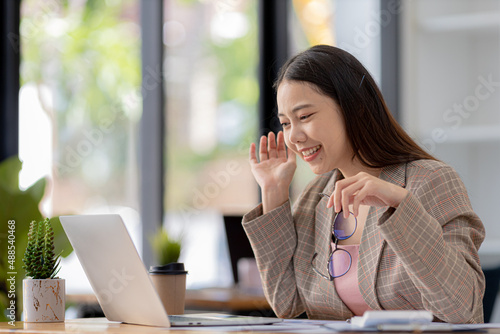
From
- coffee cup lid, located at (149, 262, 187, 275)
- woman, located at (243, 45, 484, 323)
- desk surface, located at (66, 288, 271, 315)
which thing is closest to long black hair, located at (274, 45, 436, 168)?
woman, located at (243, 45, 484, 323)

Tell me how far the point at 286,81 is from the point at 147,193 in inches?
82.8

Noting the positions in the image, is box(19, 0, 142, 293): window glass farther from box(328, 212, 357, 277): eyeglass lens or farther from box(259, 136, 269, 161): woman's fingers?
box(328, 212, 357, 277): eyeglass lens

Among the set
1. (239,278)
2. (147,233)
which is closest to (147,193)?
(147,233)

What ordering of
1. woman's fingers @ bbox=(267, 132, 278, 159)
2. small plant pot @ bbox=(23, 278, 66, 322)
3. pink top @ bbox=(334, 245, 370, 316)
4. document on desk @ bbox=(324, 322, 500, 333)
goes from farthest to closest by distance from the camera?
woman's fingers @ bbox=(267, 132, 278, 159) < pink top @ bbox=(334, 245, 370, 316) < small plant pot @ bbox=(23, 278, 66, 322) < document on desk @ bbox=(324, 322, 500, 333)

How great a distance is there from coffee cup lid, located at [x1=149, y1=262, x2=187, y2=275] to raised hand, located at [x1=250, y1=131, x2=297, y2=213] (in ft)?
1.10

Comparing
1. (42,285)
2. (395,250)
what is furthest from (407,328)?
(42,285)

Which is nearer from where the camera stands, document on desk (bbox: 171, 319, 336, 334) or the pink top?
document on desk (bbox: 171, 319, 336, 334)

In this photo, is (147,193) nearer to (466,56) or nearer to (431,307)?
(466,56)

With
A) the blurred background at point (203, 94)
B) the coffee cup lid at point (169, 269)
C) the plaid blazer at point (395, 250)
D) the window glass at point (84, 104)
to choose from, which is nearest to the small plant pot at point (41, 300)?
the coffee cup lid at point (169, 269)

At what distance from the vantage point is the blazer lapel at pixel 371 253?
162 cm

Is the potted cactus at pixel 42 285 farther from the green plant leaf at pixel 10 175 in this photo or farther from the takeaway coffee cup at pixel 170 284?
the green plant leaf at pixel 10 175

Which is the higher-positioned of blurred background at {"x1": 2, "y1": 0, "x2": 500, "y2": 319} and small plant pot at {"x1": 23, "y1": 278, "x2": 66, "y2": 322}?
blurred background at {"x1": 2, "y1": 0, "x2": 500, "y2": 319}

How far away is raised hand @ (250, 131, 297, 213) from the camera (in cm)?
189

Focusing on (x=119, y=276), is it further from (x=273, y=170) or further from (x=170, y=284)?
(x=273, y=170)
